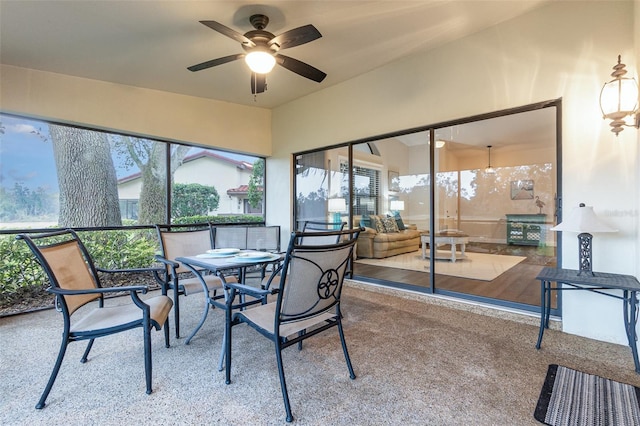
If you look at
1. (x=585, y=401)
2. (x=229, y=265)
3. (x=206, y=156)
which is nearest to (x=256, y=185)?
(x=206, y=156)

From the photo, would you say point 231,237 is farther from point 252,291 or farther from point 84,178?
point 252,291

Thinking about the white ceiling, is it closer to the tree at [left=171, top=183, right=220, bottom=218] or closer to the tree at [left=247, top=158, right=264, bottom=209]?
the tree at [left=171, top=183, right=220, bottom=218]

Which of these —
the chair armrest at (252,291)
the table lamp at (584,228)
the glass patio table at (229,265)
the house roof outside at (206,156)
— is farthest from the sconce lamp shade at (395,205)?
the chair armrest at (252,291)

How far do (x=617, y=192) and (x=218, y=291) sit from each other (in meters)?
3.68

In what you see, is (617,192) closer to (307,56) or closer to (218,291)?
(307,56)

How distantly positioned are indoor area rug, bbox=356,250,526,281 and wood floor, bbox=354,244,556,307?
0.17 metres

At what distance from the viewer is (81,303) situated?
6.63ft

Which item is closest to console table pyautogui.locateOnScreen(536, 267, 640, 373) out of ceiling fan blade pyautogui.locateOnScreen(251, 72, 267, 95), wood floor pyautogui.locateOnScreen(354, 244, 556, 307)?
wood floor pyautogui.locateOnScreen(354, 244, 556, 307)

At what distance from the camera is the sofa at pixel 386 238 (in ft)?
18.1

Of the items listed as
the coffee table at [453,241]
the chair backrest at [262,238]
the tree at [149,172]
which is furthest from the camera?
the coffee table at [453,241]

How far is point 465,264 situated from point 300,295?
4553mm

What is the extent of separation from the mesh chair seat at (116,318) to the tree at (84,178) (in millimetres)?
2350

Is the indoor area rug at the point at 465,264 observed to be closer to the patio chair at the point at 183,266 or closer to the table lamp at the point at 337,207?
the table lamp at the point at 337,207

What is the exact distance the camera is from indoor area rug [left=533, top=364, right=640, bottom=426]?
157 cm
